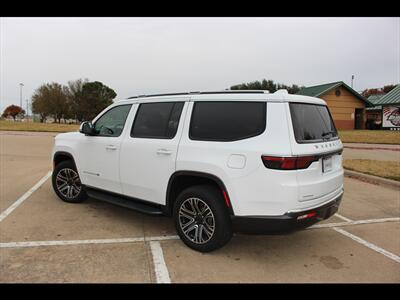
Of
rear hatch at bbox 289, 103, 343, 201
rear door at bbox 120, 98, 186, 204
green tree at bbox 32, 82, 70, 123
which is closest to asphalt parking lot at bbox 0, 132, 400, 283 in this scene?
rear door at bbox 120, 98, 186, 204

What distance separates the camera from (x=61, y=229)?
14.3 feet

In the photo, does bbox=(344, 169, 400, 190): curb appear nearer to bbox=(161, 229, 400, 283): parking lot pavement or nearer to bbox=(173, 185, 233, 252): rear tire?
bbox=(161, 229, 400, 283): parking lot pavement

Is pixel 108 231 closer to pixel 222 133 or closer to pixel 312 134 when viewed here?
pixel 222 133

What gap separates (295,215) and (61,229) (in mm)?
3110

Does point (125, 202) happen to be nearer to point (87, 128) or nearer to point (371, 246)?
point (87, 128)

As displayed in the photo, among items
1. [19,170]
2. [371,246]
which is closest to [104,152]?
[371,246]

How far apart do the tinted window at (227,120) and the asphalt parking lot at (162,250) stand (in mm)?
1397

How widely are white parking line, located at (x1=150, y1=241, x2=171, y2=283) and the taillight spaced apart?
59.1 inches

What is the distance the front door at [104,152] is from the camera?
4590mm

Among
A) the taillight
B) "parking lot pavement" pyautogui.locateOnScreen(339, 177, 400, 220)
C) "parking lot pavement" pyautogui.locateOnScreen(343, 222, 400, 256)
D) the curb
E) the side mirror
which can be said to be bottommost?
"parking lot pavement" pyautogui.locateOnScreen(343, 222, 400, 256)

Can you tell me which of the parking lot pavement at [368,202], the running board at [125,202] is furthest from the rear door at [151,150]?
the parking lot pavement at [368,202]

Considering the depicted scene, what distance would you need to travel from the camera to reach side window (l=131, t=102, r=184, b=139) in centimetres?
402

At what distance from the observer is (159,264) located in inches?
135
